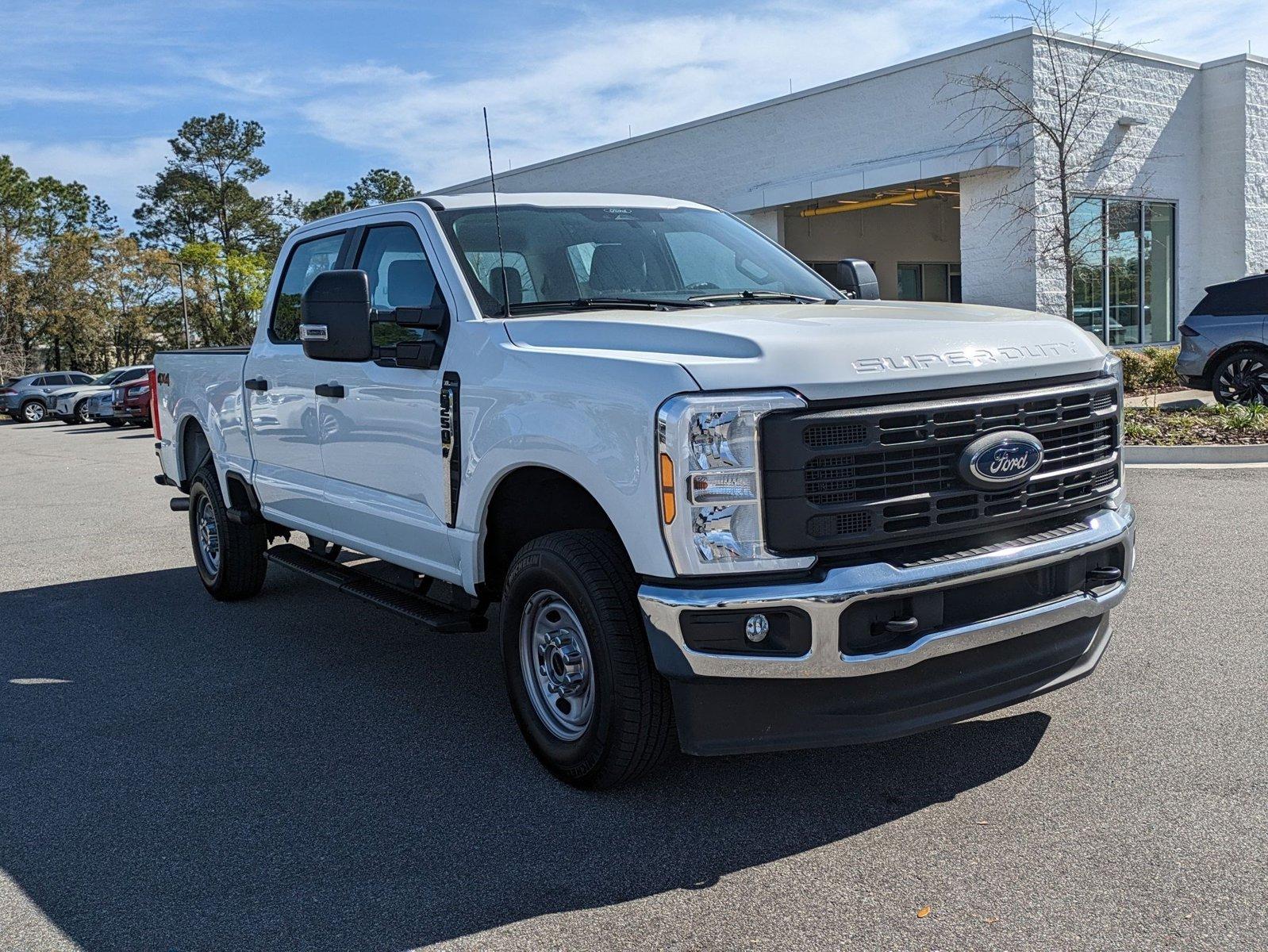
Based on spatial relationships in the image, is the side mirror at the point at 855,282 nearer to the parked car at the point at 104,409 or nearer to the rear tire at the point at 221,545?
the rear tire at the point at 221,545

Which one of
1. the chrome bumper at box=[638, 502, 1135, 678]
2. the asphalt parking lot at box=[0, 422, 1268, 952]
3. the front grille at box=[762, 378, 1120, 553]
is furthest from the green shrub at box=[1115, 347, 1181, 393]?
the chrome bumper at box=[638, 502, 1135, 678]

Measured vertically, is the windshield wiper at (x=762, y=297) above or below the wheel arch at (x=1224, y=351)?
above

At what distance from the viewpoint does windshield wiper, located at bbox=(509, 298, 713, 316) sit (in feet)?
15.8

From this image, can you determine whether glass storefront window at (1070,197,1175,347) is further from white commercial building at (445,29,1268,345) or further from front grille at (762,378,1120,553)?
front grille at (762,378,1120,553)

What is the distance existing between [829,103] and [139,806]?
21.3 metres

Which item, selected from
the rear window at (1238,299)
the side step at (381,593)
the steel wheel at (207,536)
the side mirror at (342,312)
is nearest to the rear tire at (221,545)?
the steel wheel at (207,536)

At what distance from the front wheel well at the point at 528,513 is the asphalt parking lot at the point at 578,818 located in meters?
0.73

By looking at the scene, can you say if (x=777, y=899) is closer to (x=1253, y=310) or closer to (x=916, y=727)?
(x=916, y=727)

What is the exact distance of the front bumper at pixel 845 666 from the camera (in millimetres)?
3520

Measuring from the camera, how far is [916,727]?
366 centimetres

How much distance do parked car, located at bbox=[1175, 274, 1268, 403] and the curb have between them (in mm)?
3561

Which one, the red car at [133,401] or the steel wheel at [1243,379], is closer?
the steel wheel at [1243,379]

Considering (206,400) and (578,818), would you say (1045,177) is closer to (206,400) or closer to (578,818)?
(206,400)

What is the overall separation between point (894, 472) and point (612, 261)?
2024 mm
